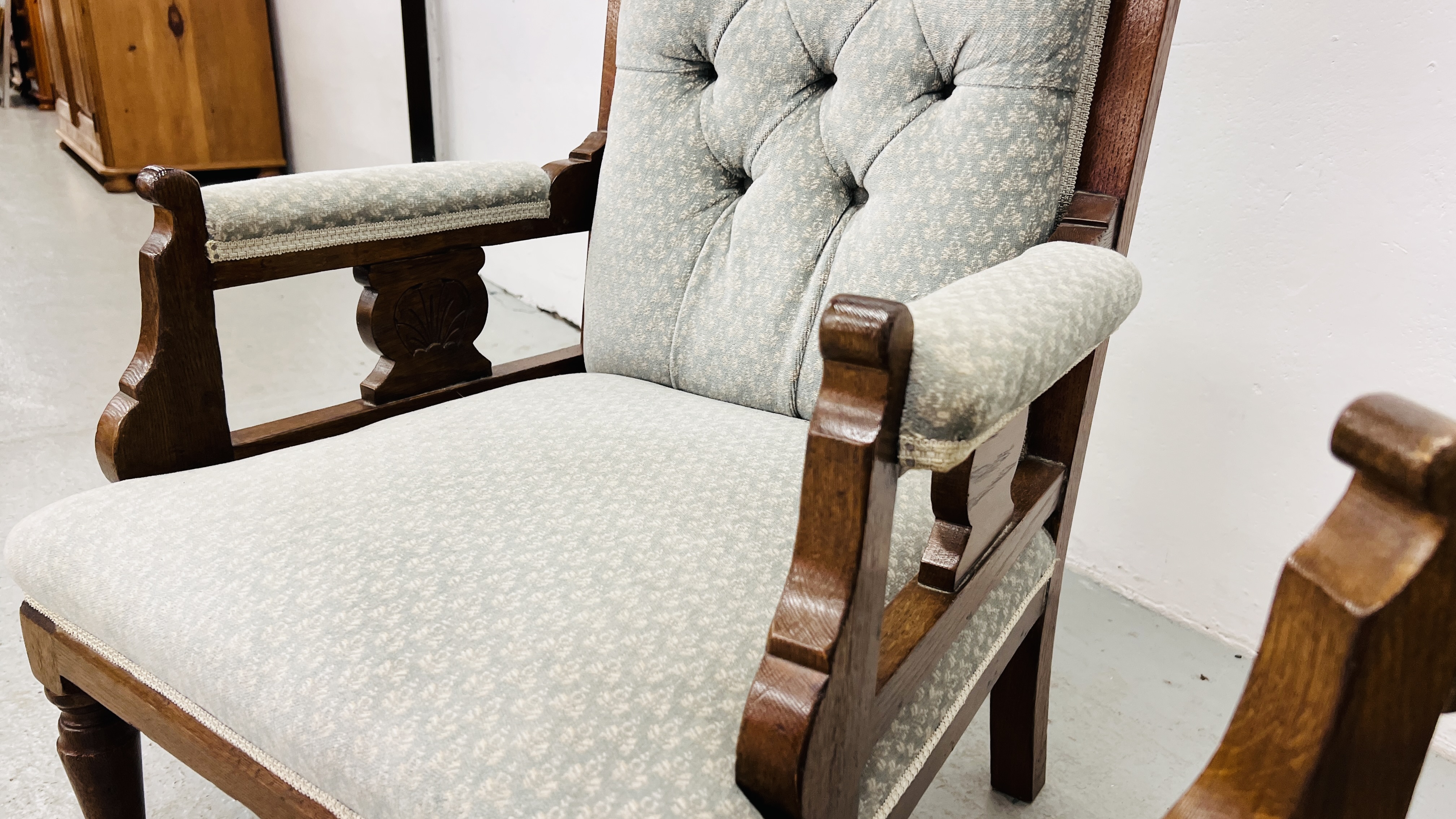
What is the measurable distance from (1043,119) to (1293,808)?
58 centimetres

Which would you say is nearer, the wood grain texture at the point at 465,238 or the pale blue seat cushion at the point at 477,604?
the pale blue seat cushion at the point at 477,604

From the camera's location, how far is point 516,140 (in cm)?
248

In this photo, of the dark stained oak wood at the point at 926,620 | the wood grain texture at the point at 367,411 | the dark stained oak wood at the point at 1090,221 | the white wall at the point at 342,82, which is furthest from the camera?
the white wall at the point at 342,82

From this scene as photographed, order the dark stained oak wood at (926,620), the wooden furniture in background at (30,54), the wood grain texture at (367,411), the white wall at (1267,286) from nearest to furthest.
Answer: the dark stained oak wood at (926,620) → the wood grain texture at (367,411) → the white wall at (1267,286) → the wooden furniture in background at (30,54)

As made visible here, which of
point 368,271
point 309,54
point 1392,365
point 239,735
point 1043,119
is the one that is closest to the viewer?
point 239,735

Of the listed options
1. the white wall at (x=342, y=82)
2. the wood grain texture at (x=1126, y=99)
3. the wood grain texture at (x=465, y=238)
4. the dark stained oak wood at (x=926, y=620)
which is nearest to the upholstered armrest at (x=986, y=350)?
the dark stained oak wood at (x=926, y=620)

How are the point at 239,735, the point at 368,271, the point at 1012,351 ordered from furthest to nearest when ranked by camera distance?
1. the point at 368,271
2. the point at 239,735
3. the point at 1012,351

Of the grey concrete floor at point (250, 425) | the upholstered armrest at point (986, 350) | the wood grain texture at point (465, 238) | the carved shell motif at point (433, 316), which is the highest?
the upholstered armrest at point (986, 350)

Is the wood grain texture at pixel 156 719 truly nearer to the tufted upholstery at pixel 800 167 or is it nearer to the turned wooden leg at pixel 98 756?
the turned wooden leg at pixel 98 756

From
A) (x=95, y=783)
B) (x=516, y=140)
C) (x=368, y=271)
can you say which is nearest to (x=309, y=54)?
(x=516, y=140)

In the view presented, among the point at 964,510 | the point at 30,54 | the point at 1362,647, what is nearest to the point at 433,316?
the point at 964,510

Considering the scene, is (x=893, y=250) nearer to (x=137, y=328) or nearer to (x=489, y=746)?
(x=489, y=746)

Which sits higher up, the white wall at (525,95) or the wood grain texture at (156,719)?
the white wall at (525,95)

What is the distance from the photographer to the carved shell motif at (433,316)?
0.94 meters
